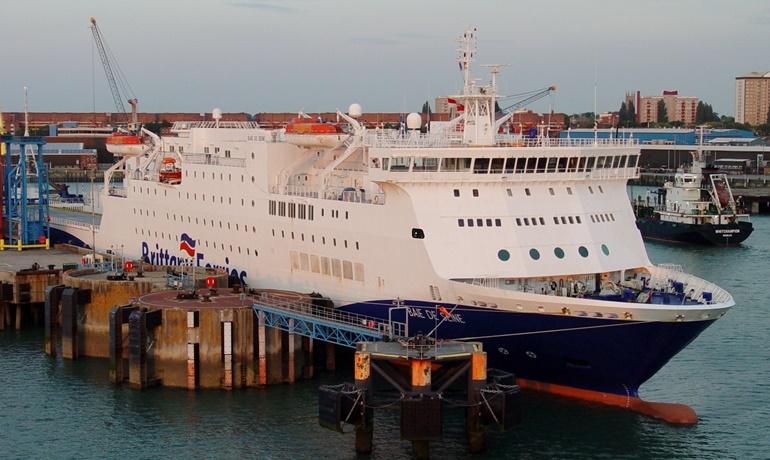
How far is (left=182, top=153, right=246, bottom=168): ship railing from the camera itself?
40531 millimetres

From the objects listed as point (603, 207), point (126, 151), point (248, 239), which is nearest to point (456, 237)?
point (603, 207)

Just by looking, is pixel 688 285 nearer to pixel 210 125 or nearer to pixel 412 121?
pixel 412 121

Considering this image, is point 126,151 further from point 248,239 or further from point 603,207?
point 603,207

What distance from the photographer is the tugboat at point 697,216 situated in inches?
3108

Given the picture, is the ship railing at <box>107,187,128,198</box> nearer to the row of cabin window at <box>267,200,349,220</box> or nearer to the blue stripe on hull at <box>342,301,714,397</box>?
the row of cabin window at <box>267,200,349,220</box>

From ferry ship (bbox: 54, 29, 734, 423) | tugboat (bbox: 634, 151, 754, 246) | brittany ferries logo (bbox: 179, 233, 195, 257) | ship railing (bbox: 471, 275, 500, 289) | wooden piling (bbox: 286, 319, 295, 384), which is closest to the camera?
ferry ship (bbox: 54, 29, 734, 423)

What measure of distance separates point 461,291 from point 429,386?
4346mm

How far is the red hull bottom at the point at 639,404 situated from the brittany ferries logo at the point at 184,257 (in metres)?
13.4

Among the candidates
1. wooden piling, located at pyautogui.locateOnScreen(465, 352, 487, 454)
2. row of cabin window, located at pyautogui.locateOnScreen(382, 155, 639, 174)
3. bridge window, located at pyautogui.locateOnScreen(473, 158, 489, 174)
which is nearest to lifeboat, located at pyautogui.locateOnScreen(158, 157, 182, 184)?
row of cabin window, located at pyautogui.locateOnScreen(382, 155, 639, 174)

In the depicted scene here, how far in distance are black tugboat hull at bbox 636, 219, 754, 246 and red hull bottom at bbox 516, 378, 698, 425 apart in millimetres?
51109

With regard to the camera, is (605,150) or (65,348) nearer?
(605,150)

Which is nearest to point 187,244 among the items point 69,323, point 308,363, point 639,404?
point 69,323

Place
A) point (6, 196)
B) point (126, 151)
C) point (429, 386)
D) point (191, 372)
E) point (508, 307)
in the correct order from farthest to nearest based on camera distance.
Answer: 1. point (6, 196)
2. point (126, 151)
3. point (191, 372)
4. point (508, 307)
5. point (429, 386)

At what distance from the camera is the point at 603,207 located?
108ft
